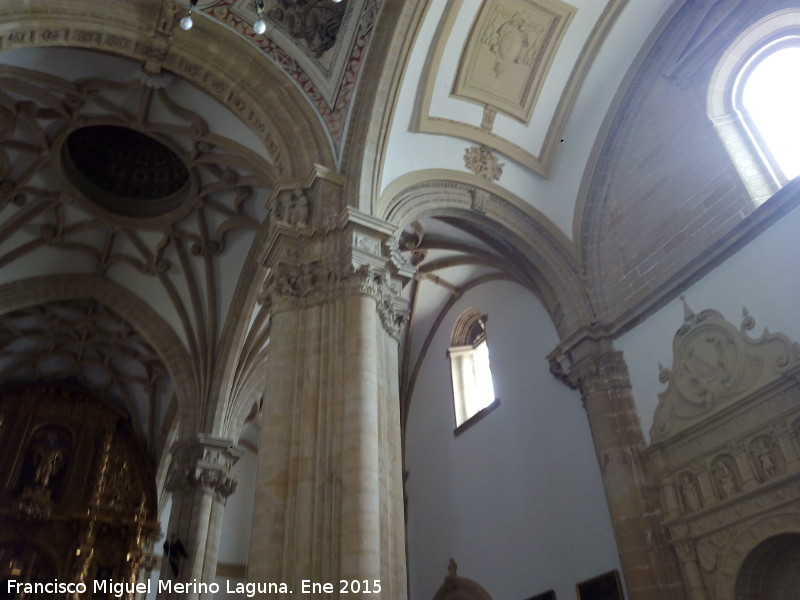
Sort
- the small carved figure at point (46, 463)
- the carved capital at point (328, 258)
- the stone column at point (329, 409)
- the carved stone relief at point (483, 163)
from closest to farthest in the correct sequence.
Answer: the stone column at point (329, 409)
the carved capital at point (328, 258)
the carved stone relief at point (483, 163)
the small carved figure at point (46, 463)

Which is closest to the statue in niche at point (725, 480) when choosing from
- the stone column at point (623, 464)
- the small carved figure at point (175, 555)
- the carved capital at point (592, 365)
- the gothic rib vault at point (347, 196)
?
the stone column at point (623, 464)

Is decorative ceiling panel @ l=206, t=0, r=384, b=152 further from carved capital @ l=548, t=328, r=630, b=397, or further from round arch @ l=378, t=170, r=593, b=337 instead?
carved capital @ l=548, t=328, r=630, b=397

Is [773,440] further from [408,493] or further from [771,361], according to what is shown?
[408,493]

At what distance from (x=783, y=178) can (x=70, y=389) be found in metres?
16.7

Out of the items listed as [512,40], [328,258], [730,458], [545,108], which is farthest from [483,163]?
[730,458]

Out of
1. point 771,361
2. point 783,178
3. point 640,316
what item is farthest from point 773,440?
point 783,178

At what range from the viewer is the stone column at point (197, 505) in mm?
10992

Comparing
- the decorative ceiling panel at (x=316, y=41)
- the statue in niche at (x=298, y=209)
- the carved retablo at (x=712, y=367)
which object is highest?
the decorative ceiling panel at (x=316, y=41)

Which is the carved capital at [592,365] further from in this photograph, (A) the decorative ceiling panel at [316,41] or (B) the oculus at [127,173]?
(B) the oculus at [127,173]

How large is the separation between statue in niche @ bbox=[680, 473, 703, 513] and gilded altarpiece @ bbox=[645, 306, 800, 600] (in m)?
0.01

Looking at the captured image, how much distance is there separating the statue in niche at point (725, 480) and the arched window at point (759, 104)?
3036mm

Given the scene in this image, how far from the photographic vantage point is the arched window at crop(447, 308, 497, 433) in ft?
39.2

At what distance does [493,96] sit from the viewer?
951 centimetres

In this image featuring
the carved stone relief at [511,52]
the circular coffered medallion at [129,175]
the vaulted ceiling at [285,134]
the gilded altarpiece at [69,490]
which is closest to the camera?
the vaulted ceiling at [285,134]
